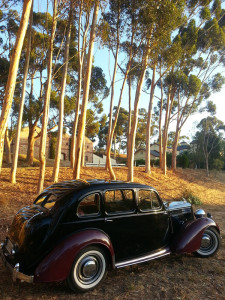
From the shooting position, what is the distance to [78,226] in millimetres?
3262

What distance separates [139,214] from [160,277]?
1012 mm

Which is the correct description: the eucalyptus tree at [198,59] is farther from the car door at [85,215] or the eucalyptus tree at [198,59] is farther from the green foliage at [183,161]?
the car door at [85,215]

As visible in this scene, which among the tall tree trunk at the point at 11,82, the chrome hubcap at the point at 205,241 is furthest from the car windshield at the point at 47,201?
the tall tree trunk at the point at 11,82

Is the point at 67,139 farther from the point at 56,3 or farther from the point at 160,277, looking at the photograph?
the point at 160,277

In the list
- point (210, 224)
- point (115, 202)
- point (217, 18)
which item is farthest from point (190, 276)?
point (217, 18)

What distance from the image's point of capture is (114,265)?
11.1 ft

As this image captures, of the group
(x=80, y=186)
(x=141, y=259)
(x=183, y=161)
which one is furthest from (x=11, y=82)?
(x=183, y=161)

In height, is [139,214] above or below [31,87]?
below

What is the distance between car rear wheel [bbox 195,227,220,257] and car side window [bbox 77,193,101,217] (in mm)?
2360

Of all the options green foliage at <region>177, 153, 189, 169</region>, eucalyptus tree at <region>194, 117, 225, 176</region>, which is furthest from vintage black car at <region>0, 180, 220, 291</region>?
eucalyptus tree at <region>194, 117, 225, 176</region>

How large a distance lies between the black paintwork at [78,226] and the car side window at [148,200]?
0.08m

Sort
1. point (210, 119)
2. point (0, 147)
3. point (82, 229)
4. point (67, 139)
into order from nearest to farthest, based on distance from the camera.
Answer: point (82, 229), point (0, 147), point (210, 119), point (67, 139)

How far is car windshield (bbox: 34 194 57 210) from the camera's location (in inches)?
142

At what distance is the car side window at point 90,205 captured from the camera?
344 centimetres
